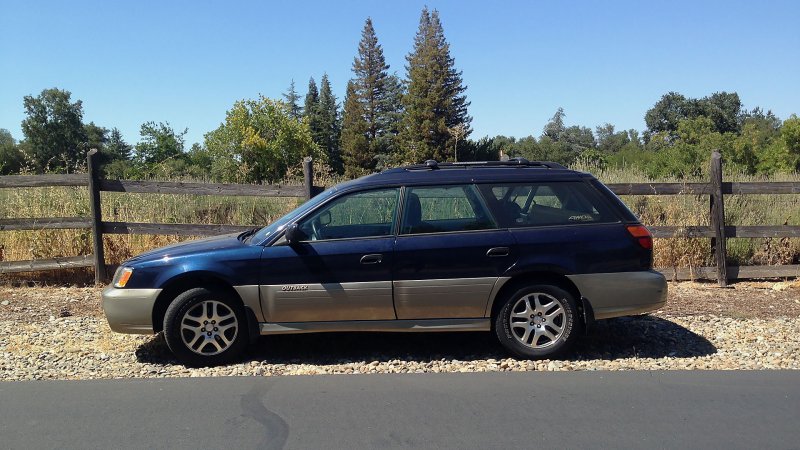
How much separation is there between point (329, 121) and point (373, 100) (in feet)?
37.8

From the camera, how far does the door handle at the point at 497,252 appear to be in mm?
6043

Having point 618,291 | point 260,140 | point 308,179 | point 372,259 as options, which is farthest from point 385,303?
point 260,140

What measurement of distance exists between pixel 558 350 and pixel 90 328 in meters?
5.23

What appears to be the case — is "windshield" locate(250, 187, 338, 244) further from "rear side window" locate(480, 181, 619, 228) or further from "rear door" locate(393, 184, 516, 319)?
"rear side window" locate(480, 181, 619, 228)

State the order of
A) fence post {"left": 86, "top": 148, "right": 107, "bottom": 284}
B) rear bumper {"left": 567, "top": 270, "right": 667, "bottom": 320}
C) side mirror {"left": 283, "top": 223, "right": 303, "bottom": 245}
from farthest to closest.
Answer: fence post {"left": 86, "top": 148, "right": 107, "bottom": 284} → rear bumper {"left": 567, "top": 270, "right": 667, "bottom": 320} → side mirror {"left": 283, "top": 223, "right": 303, "bottom": 245}

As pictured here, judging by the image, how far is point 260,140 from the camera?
46.2m

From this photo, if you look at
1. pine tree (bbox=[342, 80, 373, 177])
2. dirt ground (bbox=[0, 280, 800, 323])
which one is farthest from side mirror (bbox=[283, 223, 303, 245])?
pine tree (bbox=[342, 80, 373, 177])

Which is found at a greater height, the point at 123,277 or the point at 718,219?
the point at 718,219

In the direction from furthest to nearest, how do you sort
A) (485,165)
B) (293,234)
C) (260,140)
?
(260,140)
(485,165)
(293,234)

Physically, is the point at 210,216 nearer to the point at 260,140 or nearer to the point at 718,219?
the point at 718,219

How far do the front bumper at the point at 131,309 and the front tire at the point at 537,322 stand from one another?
3.20m

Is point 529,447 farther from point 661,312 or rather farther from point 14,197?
point 14,197

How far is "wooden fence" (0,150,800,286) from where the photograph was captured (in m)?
9.40

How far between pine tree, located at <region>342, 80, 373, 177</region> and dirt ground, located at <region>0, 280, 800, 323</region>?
171ft
